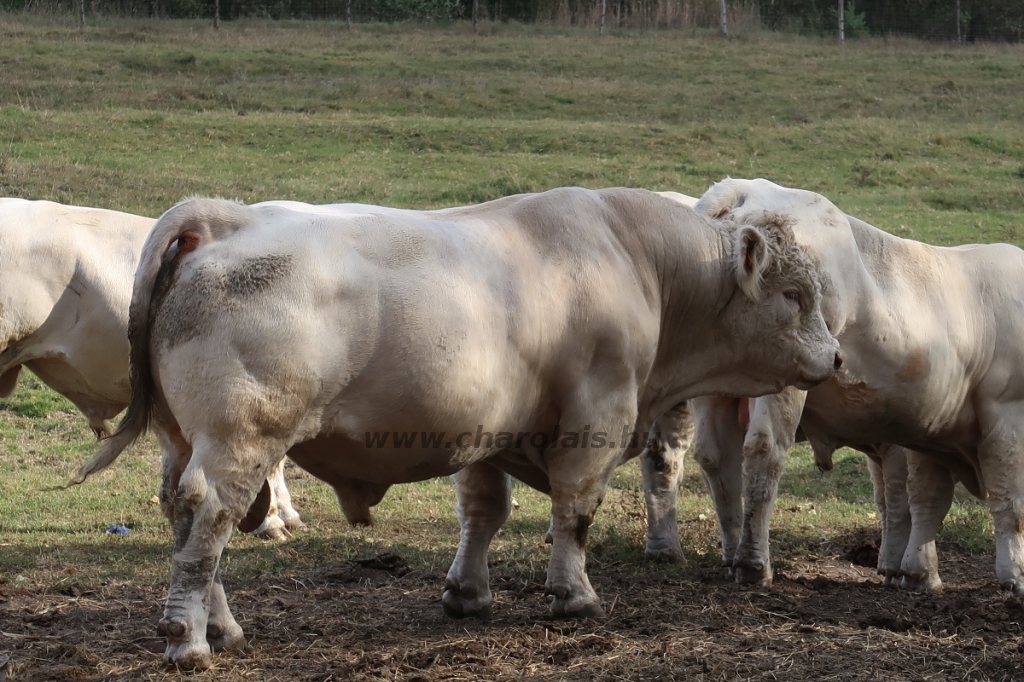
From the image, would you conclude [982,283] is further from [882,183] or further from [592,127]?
[592,127]

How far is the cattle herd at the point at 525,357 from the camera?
13.8ft

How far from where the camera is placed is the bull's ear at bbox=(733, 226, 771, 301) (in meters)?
5.33

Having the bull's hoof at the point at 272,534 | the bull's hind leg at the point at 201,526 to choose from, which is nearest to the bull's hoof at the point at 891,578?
the bull's hoof at the point at 272,534

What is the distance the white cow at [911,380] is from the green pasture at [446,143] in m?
1.08

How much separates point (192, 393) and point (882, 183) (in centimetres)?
1681

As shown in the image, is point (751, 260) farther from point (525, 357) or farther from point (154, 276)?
point (154, 276)

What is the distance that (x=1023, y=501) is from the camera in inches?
241

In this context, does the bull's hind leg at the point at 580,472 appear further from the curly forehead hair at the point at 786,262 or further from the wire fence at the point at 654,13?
the wire fence at the point at 654,13

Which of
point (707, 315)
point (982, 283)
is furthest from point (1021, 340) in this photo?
point (707, 315)

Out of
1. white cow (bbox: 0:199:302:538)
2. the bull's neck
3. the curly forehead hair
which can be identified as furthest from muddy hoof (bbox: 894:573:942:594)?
white cow (bbox: 0:199:302:538)

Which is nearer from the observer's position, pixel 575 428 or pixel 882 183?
pixel 575 428

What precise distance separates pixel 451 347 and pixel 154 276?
1092mm

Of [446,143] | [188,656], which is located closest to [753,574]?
[188,656]

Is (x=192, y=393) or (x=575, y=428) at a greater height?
(x=192, y=393)
